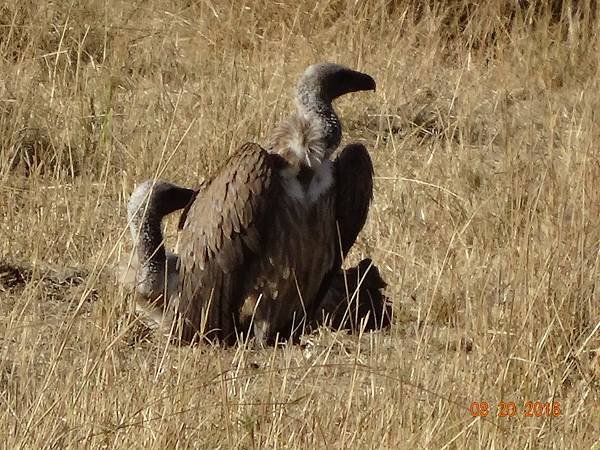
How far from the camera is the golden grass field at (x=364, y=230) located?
4.00 metres

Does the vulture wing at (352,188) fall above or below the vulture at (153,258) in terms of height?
above

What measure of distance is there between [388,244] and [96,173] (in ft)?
5.23

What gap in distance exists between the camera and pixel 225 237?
18.5ft

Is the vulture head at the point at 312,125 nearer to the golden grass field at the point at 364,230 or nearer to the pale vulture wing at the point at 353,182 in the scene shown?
the pale vulture wing at the point at 353,182

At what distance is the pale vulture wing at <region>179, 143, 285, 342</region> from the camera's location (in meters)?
5.50

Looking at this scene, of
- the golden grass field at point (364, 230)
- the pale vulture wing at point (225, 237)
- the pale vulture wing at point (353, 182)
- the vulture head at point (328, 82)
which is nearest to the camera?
the golden grass field at point (364, 230)

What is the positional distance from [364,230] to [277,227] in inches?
42.5

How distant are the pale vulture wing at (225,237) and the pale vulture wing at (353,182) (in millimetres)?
262

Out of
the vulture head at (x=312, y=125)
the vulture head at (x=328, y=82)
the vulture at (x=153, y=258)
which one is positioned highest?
the vulture head at (x=328, y=82)

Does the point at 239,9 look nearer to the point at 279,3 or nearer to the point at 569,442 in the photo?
the point at 279,3

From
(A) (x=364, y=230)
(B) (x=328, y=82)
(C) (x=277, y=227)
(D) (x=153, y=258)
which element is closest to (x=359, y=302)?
(C) (x=277, y=227)

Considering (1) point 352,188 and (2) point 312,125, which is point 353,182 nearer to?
(1) point 352,188
